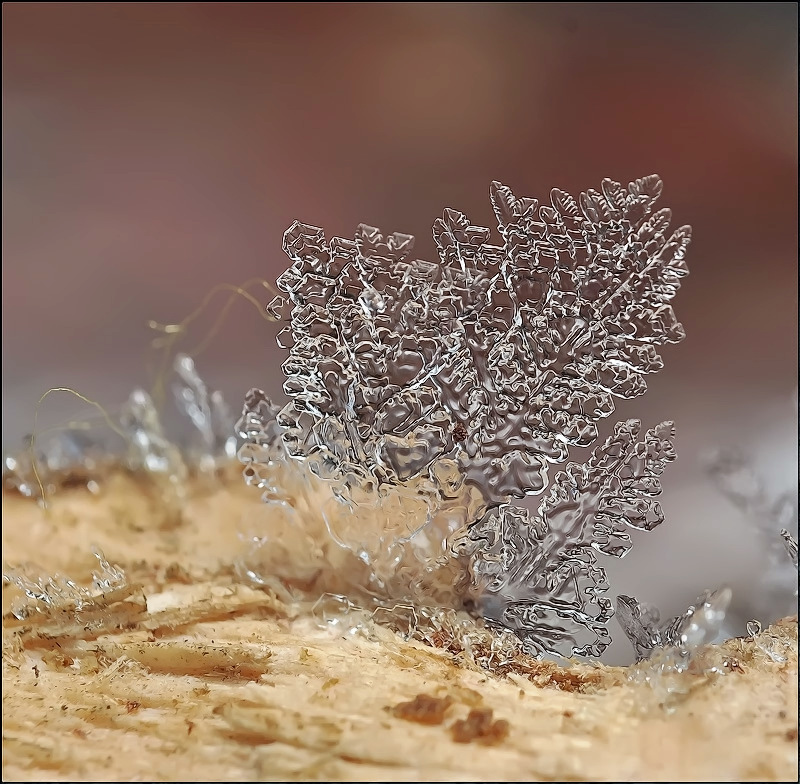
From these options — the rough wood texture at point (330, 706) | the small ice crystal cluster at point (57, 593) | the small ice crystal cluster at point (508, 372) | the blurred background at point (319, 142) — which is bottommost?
the rough wood texture at point (330, 706)

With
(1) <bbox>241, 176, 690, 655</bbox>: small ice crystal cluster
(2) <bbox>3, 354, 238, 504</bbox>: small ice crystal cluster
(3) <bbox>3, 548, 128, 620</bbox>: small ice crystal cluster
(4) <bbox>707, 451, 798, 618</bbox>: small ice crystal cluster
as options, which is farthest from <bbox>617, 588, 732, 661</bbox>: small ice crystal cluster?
(2) <bbox>3, 354, 238, 504</bbox>: small ice crystal cluster

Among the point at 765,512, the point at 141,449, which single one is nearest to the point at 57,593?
the point at 141,449

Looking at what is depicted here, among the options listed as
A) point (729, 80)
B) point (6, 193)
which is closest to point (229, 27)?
point (6, 193)

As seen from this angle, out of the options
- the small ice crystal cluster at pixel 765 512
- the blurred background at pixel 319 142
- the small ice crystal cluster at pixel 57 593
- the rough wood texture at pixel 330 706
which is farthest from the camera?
the blurred background at pixel 319 142

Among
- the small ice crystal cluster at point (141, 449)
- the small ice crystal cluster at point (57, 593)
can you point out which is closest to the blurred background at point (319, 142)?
the small ice crystal cluster at point (141, 449)

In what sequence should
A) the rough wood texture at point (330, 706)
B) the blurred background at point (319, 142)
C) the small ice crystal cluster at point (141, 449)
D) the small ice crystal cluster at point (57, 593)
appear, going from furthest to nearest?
the blurred background at point (319, 142), the small ice crystal cluster at point (141, 449), the small ice crystal cluster at point (57, 593), the rough wood texture at point (330, 706)

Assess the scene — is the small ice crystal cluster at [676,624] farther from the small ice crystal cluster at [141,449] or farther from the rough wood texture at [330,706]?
the small ice crystal cluster at [141,449]

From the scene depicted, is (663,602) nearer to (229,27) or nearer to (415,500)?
(415,500)
